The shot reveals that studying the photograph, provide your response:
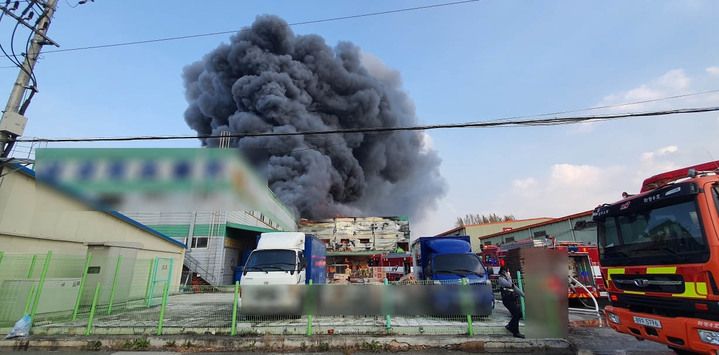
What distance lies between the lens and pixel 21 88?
7004 millimetres

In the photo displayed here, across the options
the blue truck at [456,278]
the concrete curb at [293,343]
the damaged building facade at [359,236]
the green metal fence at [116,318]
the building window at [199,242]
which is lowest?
the concrete curb at [293,343]

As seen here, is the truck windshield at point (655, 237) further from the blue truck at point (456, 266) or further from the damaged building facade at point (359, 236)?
the damaged building facade at point (359, 236)

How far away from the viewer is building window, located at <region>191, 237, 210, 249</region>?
18.4 meters

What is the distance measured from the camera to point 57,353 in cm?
549

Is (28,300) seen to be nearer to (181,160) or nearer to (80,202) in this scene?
(80,202)

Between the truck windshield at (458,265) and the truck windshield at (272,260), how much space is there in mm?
3889

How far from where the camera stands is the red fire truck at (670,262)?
11.9ft

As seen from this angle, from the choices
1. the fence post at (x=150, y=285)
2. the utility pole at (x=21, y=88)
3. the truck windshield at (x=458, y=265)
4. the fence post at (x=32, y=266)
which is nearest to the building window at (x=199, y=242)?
the fence post at (x=150, y=285)

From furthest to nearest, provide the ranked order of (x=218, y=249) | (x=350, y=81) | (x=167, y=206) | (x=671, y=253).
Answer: (x=350, y=81) < (x=218, y=249) < (x=167, y=206) < (x=671, y=253)

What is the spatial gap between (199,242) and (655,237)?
20.0 metres

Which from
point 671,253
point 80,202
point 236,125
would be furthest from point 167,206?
point 236,125

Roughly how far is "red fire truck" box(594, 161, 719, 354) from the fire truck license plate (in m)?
0.01

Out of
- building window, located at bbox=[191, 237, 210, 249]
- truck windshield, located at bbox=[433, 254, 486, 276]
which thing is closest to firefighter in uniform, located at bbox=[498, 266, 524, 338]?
truck windshield, located at bbox=[433, 254, 486, 276]

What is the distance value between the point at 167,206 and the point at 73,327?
11.4ft
